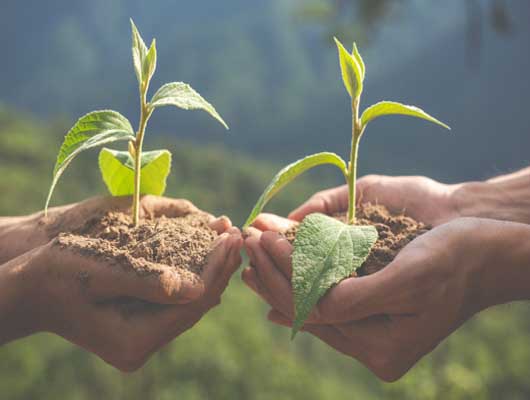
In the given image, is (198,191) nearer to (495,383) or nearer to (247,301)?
(247,301)

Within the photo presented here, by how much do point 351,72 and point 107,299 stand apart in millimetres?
978

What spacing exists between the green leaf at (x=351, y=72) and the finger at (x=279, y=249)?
1.69 ft

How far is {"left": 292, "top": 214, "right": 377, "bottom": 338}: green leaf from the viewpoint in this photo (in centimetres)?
118

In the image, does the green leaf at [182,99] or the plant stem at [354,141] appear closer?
the green leaf at [182,99]

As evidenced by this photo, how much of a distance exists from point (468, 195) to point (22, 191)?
532 centimetres

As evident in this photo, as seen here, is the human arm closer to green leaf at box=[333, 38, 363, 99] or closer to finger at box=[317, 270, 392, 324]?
green leaf at box=[333, 38, 363, 99]

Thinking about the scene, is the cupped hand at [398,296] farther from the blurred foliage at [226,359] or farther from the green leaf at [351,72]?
the blurred foliage at [226,359]

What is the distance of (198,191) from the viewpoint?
6.89 m

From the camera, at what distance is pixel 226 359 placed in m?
5.02

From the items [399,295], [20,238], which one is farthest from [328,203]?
[20,238]

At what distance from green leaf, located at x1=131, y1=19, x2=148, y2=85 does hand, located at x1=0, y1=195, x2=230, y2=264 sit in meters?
0.43

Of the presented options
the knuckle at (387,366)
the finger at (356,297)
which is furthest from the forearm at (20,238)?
the knuckle at (387,366)

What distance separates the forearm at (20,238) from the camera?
5.10ft

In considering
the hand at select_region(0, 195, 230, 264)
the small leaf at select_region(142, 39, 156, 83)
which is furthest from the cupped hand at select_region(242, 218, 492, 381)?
the small leaf at select_region(142, 39, 156, 83)
